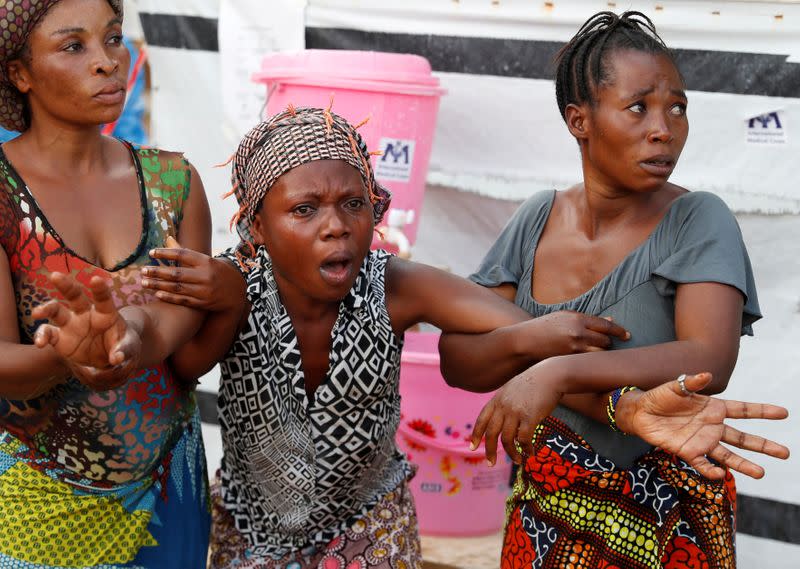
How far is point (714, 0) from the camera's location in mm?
3787

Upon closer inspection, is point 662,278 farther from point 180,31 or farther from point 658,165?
point 180,31

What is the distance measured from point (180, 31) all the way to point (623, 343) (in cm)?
316

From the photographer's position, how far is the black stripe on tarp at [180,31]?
4.80m

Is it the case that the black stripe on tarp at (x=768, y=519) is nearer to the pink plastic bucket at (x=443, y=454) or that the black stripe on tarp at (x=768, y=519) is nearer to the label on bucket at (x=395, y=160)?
the pink plastic bucket at (x=443, y=454)

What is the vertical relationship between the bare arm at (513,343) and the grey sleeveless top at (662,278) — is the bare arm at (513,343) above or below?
below

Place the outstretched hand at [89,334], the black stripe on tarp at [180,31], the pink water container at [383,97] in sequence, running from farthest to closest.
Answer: the black stripe on tarp at [180,31]
the pink water container at [383,97]
the outstretched hand at [89,334]

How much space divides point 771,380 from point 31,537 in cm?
271

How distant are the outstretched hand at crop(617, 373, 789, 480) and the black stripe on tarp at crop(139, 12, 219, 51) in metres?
3.29

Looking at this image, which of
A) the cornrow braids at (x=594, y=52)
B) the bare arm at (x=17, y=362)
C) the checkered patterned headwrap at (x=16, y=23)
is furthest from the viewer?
the cornrow braids at (x=594, y=52)

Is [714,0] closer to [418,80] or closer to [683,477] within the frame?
[418,80]

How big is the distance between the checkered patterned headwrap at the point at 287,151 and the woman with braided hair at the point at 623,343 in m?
0.55

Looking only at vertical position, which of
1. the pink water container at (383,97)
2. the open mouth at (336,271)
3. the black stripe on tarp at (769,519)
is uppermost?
the pink water container at (383,97)

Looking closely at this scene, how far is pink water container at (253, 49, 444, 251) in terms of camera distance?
12.9 feet

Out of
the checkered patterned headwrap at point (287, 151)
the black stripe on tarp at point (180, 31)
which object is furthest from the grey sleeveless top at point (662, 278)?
the black stripe on tarp at point (180, 31)
